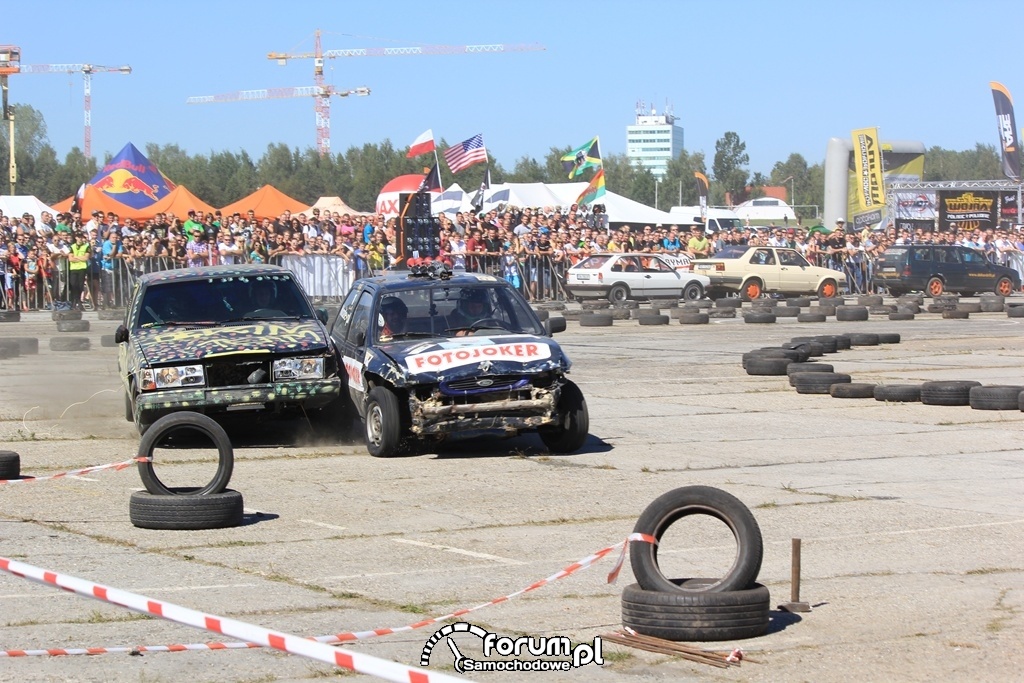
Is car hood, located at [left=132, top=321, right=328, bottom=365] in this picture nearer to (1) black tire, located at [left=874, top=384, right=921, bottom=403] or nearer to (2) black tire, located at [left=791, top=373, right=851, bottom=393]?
(2) black tire, located at [left=791, top=373, right=851, bottom=393]

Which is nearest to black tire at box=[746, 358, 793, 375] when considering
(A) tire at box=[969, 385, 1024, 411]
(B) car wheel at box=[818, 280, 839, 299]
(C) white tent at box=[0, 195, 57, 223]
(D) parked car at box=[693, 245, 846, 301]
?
(A) tire at box=[969, 385, 1024, 411]

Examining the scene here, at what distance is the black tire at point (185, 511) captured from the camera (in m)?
7.95

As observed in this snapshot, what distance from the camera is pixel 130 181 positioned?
4109 cm

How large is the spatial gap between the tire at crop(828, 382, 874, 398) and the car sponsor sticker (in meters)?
5.44

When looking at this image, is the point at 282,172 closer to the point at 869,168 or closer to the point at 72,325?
the point at 869,168

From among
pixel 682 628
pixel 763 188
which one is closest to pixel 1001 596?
pixel 682 628

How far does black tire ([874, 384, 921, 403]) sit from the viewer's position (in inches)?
577

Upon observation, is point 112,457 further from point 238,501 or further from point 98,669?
point 98,669

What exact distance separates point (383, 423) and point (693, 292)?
26577 mm

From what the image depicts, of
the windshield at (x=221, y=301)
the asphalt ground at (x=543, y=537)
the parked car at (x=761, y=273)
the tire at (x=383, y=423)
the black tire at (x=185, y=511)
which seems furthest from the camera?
the parked car at (x=761, y=273)

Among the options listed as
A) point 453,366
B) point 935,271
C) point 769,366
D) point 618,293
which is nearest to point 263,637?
point 453,366

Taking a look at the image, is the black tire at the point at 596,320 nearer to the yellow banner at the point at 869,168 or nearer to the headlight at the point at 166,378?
the headlight at the point at 166,378

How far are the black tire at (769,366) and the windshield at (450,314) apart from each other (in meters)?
6.74

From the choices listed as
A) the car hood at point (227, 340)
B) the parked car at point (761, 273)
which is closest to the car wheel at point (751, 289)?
the parked car at point (761, 273)
